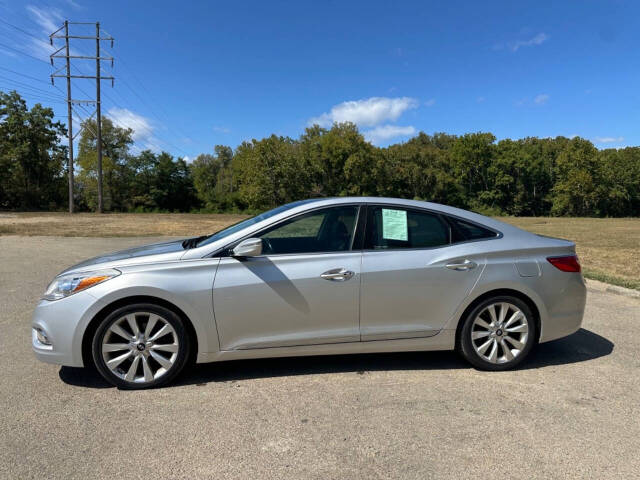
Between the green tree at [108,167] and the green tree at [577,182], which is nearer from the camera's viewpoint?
the green tree at [108,167]

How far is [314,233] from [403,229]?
0.81 meters

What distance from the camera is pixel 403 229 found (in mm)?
3756

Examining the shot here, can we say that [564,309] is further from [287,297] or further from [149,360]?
[149,360]

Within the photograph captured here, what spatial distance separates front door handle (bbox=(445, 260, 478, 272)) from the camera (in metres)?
3.65

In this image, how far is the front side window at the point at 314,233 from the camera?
361 centimetres

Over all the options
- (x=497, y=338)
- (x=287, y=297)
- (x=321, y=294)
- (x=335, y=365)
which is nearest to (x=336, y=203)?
(x=321, y=294)

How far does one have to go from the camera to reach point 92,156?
55875 millimetres

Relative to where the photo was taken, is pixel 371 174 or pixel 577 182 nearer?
pixel 577 182

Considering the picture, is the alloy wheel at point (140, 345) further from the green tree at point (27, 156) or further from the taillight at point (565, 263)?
the green tree at point (27, 156)

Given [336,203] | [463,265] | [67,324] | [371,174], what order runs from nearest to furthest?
1. [67,324]
2. [463,265]
3. [336,203]
4. [371,174]

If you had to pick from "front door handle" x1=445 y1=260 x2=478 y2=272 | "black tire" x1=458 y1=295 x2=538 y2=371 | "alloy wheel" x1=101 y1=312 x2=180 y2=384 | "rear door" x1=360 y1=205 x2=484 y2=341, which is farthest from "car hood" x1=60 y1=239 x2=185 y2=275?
"black tire" x1=458 y1=295 x2=538 y2=371

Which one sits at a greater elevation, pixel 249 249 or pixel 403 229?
pixel 403 229

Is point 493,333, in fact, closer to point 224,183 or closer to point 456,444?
point 456,444

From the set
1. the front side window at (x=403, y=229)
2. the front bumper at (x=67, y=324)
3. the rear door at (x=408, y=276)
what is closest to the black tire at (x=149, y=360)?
the front bumper at (x=67, y=324)
